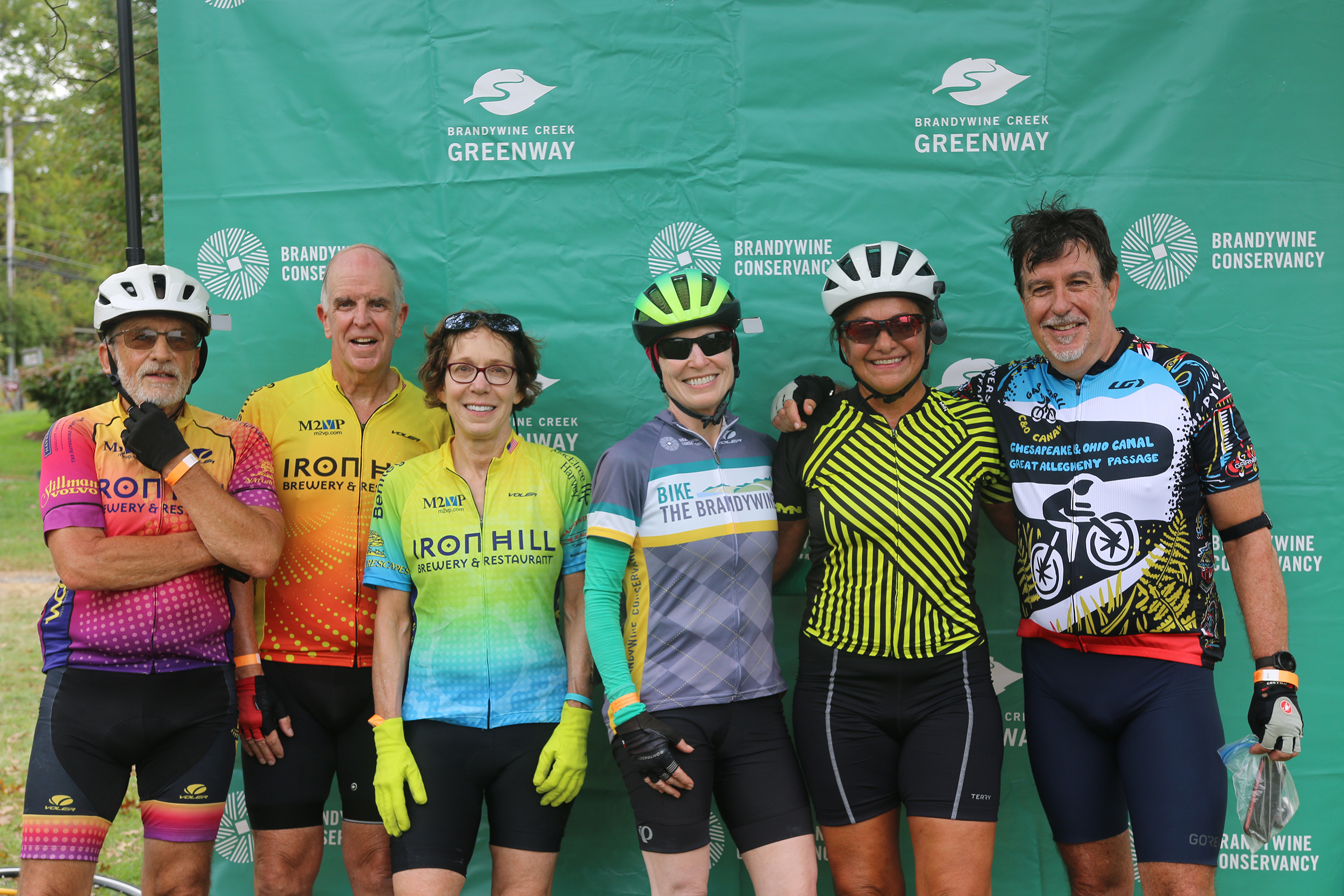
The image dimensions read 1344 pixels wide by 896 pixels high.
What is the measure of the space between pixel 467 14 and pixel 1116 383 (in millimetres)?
3051

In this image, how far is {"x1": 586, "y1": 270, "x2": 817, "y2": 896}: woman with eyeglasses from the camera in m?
2.66

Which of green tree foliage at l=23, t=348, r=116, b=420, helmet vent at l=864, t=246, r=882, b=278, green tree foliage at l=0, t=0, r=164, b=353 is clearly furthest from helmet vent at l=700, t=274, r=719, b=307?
green tree foliage at l=23, t=348, r=116, b=420

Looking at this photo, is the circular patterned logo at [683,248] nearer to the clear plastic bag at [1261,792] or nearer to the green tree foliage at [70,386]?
the clear plastic bag at [1261,792]

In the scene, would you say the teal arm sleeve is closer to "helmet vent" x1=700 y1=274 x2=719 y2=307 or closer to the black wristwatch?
"helmet vent" x1=700 y1=274 x2=719 y2=307

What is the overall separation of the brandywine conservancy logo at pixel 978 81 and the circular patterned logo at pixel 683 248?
117 cm

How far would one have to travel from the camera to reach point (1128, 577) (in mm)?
2740

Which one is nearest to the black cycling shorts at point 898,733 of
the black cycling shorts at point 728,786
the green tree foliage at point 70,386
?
the black cycling shorts at point 728,786

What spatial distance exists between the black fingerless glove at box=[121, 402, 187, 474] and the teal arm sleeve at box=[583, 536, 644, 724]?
140 centimetres

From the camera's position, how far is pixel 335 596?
3.21m

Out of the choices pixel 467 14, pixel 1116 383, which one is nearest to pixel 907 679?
pixel 1116 383

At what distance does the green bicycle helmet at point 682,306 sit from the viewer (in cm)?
282

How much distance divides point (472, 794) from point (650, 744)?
0.62m

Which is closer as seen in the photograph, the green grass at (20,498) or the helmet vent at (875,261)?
the helmet vent at (875,261)

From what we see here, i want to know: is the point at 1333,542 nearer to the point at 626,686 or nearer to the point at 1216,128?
the point at 1216,128
